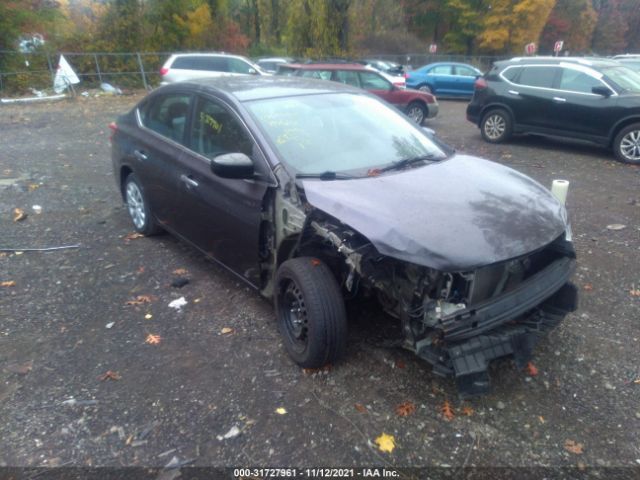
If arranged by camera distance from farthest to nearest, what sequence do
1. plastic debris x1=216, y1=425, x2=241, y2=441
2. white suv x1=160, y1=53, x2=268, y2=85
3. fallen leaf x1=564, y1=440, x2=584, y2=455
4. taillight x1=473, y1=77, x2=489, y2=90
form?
white suv x1=160, y1=53, x2=268, y2=85 < taillight x1=473, y1=77, x2=489, y2=90 < plastic debris x1=216, y1=425, x2=241, y2=441 < fallen leaf x1=564, y1=440, x2=584, y2=455

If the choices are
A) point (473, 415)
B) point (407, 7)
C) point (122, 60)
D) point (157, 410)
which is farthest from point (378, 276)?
point (407, 7)

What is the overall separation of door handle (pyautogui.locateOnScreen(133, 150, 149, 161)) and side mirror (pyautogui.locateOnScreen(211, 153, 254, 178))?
183 cm

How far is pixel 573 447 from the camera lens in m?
2.68

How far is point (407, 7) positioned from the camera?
45031 mm

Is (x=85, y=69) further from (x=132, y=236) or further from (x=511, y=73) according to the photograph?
(x=132, y=236)

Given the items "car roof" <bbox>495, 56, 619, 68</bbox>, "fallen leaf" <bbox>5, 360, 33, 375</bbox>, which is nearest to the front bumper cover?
"fallen leaf" <bbox>5, 360, 33, 375</bbox>

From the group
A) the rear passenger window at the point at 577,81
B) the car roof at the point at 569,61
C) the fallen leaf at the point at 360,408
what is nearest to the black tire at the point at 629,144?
the rear passenger window at the point at 577,81

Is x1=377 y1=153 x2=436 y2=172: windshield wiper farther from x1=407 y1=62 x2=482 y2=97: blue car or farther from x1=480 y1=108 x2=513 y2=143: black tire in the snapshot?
x1=407 y1=62 x2=482 y2=97: blue car

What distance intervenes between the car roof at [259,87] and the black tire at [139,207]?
118 cm

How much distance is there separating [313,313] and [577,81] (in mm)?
8423

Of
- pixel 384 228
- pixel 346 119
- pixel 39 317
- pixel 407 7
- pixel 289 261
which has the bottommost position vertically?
pixel 39 317

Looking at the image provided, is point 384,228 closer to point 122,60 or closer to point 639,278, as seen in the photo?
point 639,278

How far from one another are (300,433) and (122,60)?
75.8 feet

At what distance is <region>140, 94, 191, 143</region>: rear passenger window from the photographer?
14.6 ft
